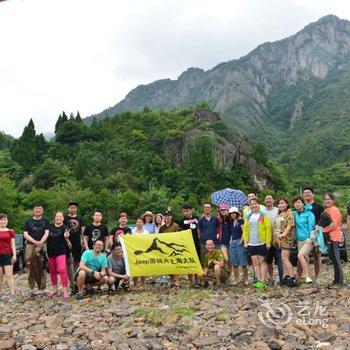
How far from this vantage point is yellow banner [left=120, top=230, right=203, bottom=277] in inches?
381

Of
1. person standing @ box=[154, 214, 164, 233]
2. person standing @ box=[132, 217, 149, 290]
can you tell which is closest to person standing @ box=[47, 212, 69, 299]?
person standing @ box=[132, 217, 149, 290]

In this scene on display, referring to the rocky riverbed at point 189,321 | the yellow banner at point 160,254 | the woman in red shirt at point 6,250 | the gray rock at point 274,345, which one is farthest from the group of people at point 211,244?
the gray rock at point 274,345

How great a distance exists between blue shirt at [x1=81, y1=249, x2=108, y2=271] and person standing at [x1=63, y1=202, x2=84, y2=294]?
54 cm

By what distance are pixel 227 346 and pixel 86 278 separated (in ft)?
14.6

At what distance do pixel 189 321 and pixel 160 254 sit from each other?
332 cm

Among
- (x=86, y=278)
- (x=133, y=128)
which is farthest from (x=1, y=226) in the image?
(x=133, y=128)

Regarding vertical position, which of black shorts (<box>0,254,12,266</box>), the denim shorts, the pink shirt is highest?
black shorts (<box>0,254,12,266</box>)

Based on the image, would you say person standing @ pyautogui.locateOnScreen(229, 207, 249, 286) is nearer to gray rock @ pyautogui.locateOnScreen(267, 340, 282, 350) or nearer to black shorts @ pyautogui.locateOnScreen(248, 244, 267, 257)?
black shorts @ pyautogui.locateOnScreen(248, 244, 267, 257)

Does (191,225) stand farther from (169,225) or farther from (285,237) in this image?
(285,237)

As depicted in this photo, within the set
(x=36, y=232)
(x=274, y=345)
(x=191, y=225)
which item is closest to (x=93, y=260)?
(x=36, y=232)

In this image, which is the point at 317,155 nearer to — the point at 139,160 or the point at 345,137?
the point at 345,137

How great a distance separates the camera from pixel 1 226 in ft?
30.1

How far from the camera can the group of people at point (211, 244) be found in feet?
29.0

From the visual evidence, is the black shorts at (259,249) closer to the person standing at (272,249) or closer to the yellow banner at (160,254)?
the person standing at (272,249)
